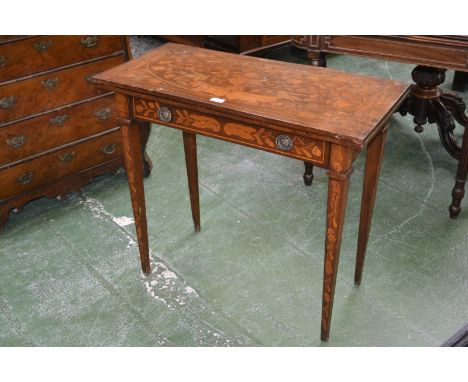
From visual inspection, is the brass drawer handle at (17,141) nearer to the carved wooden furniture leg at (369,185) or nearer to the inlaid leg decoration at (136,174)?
the inlaid leg decoration at (136,174)

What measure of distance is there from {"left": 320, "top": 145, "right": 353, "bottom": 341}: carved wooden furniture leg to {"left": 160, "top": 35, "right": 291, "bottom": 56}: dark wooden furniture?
3.05 meters

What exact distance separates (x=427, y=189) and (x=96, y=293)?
188 centimetres

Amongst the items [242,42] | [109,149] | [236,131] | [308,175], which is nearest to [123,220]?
[109,149]

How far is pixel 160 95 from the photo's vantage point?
193cm

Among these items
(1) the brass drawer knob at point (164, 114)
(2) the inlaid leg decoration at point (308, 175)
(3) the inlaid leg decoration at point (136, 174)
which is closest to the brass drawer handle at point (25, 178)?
(3) the inlaid leg decoration at point (136, 174)

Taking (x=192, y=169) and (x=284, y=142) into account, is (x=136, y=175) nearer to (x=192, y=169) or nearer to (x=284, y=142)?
(x=192, y=169)

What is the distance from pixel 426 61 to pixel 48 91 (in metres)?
1.81

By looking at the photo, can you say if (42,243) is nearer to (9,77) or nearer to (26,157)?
(26,157)

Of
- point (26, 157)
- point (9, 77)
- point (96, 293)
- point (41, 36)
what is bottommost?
point (96, 293)

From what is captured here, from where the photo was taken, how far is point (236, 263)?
8.68 feet

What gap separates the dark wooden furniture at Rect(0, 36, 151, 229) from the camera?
2.65 m

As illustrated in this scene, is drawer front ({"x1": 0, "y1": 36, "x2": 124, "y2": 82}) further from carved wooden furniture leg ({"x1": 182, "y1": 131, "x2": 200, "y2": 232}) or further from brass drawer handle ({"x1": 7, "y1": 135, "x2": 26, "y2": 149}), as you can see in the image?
carved wooden furniture leg ({"x1": 182, "y1": 131, "x2": 200, "y2": 232})

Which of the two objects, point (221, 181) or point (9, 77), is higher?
point (9, 77)

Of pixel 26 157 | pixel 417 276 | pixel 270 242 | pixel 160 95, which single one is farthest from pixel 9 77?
pixel 417 276
